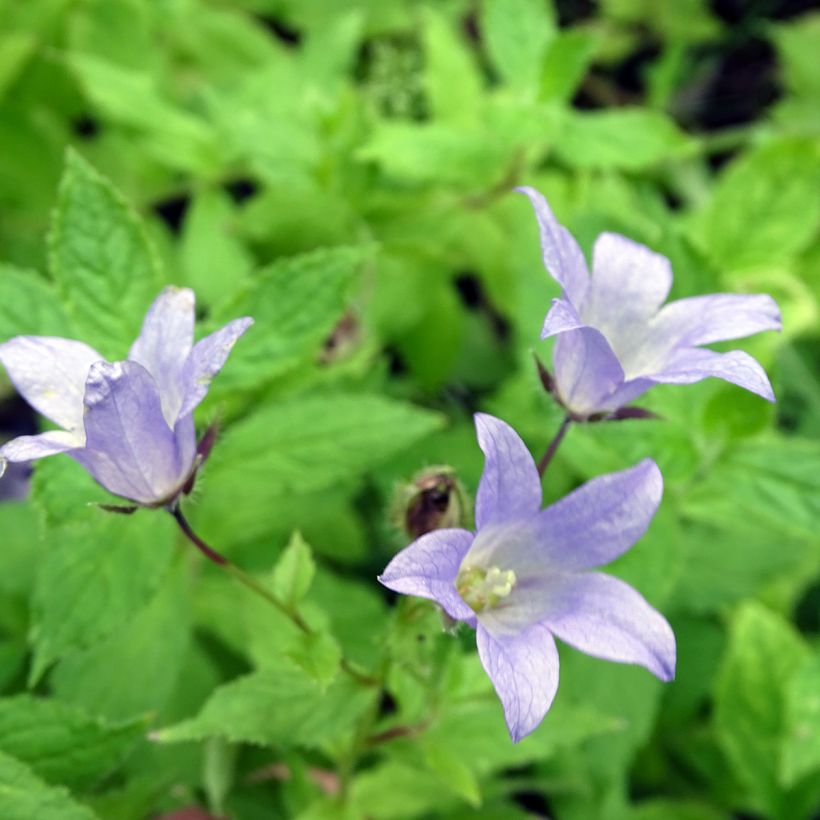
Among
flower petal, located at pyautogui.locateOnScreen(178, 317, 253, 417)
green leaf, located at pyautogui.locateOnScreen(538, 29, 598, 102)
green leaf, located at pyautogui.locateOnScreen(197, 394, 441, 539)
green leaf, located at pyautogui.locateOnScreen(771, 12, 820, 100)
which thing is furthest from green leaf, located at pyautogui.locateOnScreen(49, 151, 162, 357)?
green leaf, located at pyautogui.locateOnScreen(771, 12, 820, 100)

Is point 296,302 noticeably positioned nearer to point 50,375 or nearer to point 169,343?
point 169,343

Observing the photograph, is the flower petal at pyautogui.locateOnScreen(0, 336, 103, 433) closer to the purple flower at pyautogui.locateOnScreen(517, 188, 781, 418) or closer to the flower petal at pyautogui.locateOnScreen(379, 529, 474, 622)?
the flower petal at pyautogui.locateOnScreen(379, 529, 474, 622)

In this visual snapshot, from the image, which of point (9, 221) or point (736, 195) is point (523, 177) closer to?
point (736, 195)

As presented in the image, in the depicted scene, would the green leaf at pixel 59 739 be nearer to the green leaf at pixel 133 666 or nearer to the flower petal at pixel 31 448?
the green leaf at pixel 133 666

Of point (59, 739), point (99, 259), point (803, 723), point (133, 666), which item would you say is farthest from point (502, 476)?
point (803, 723)

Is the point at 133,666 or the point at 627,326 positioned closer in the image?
the point at 627,326

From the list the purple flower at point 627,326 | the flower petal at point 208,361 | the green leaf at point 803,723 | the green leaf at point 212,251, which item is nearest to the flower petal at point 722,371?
the purple flower at point 627,326
